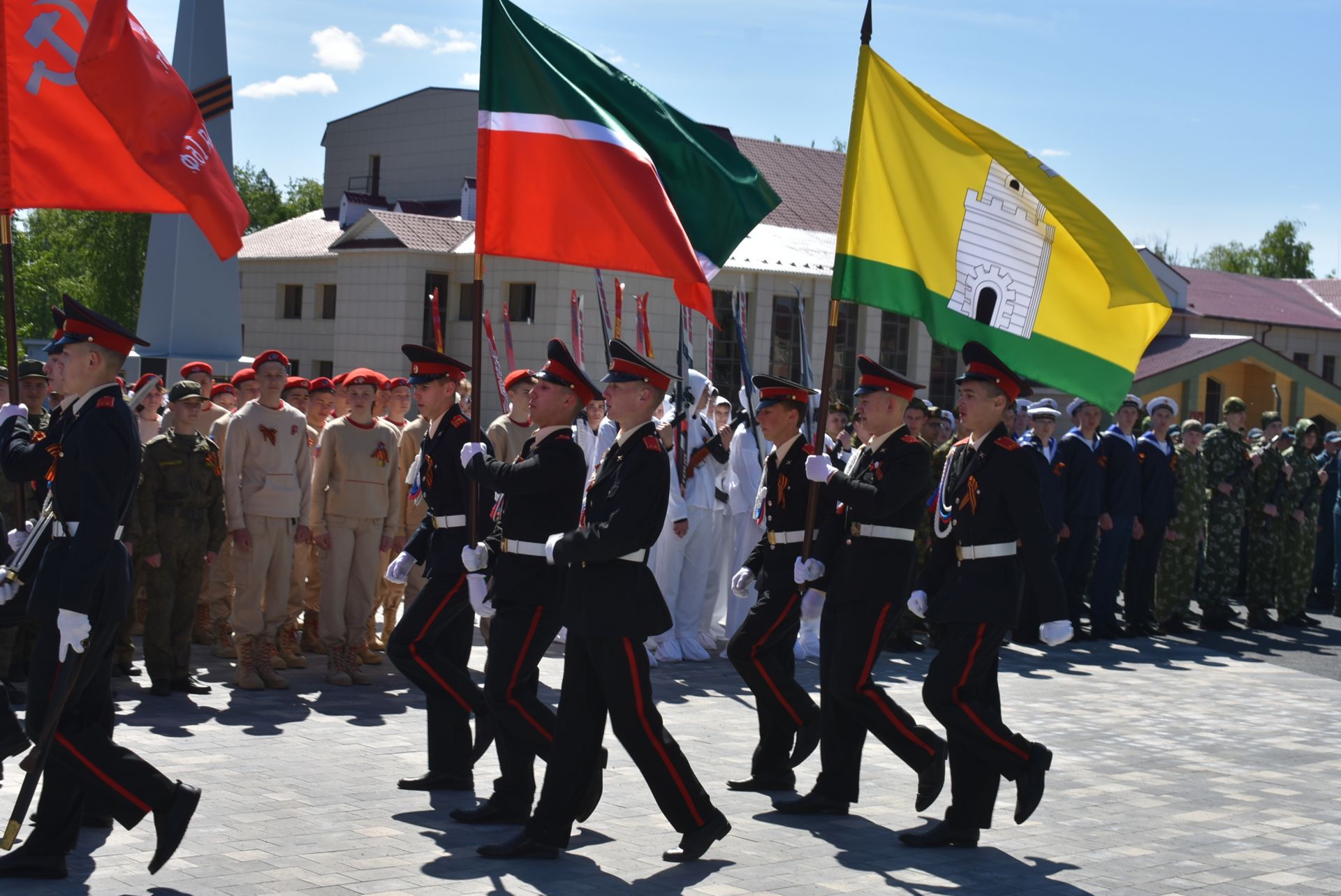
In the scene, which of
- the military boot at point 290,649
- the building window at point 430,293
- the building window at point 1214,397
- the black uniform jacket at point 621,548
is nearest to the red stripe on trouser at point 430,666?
the black uniform jacket at point 621,548

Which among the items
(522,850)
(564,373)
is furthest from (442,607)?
A: (522,850)

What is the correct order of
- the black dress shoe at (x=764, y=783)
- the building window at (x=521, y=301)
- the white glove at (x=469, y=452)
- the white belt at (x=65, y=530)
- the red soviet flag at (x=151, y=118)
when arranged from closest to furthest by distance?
the white belt at (x=65, y=530)
the white glove at (x=469, y=452)
the red soviet flag at (x=151, y=118)
the black dress shoe at (x=764, y=783)
the building window at (x=521, y=301)

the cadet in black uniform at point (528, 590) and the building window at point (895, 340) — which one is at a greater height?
the building window at point (895, 340)

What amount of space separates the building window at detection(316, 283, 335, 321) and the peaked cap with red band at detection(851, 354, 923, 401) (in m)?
36.7

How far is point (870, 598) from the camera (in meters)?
7.25

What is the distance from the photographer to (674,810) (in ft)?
20.5

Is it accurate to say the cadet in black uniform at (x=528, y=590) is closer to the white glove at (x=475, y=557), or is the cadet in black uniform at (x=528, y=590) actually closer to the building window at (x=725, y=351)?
the white glove at (x=475, y=557)

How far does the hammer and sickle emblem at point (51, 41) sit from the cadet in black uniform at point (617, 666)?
3.48 meters

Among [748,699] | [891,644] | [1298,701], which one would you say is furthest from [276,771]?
[1298,701]

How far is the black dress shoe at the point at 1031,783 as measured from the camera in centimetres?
682

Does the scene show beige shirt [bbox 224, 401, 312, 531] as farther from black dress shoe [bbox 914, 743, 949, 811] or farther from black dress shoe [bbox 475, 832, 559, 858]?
black dress shoe [bbox 914, 743, 949, 811]

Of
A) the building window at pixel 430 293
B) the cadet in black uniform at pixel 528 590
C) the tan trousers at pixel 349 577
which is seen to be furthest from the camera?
the building window at pixel 430 293

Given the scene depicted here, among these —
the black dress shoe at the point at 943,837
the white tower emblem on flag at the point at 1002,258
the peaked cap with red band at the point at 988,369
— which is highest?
the white tower emblem on flag at the point at 1002,258

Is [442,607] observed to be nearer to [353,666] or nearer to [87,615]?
[87,615]
